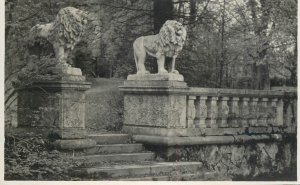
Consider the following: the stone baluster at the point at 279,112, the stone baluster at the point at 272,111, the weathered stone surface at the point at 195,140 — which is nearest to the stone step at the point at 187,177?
the weathered stone surface at the point at 195,140

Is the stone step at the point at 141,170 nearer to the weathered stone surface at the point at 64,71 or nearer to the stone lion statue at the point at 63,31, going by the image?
the weathered stone surface at the point at 64,71

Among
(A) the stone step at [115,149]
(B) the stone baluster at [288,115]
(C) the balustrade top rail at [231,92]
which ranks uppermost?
(C) the balustrade top rail at [231,92]

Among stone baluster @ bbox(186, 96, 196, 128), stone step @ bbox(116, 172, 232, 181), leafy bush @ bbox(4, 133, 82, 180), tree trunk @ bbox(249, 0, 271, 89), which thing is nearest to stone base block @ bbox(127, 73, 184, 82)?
stone baluster @ bbox(186, 96, 196, 128)

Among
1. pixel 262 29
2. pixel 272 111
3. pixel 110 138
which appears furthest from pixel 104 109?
pixel 262 29

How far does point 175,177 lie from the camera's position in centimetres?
1064

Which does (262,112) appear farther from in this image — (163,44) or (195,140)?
(163,44)

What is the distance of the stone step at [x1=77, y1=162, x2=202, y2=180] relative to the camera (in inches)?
396

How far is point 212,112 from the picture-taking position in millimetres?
12102

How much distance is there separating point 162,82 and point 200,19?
4.68 meters

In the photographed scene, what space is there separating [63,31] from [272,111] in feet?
14.6

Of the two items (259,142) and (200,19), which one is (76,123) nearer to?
(259,142)

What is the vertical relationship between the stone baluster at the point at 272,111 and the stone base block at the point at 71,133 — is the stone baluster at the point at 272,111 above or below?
above

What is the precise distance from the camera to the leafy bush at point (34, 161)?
9820 mm

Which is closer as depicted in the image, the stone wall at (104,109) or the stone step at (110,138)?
the stone step at (110,138)
